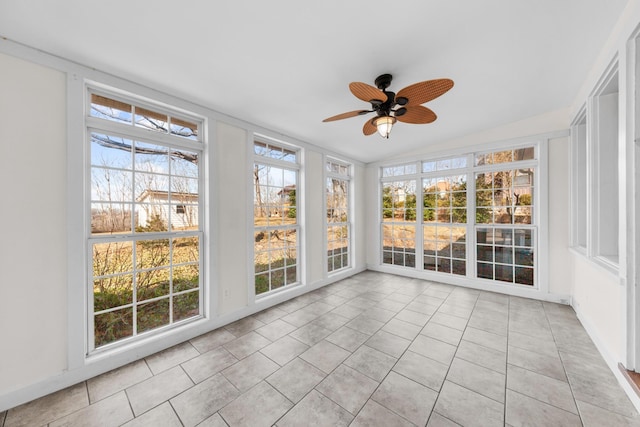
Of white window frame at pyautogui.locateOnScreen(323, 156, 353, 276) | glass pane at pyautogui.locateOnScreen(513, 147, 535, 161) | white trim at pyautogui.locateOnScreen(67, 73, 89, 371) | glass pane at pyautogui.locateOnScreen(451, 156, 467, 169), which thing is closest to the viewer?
white trim at pyautogui.locateOnScreen(67, 73, 89, 371)

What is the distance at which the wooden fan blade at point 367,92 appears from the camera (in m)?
1.89

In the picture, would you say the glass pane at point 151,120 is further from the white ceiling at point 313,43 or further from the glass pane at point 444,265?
the glass pane at point 444,265

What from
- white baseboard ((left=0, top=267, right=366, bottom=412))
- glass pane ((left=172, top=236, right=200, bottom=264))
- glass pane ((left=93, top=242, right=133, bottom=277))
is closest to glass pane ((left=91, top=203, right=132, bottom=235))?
glass pane ((left=93, top=242, right=133, bottom=277))

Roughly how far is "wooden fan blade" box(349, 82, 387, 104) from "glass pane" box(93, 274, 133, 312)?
2.82 metres

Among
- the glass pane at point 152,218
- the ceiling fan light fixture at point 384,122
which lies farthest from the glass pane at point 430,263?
the glass pane at point 152,218

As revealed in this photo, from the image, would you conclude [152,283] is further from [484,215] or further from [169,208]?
[484,215]

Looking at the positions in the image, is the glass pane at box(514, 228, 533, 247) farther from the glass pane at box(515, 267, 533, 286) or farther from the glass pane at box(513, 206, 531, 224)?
the glass pane at box(515, 267, 533, 286)

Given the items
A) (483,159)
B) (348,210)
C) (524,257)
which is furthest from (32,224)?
(524,257)

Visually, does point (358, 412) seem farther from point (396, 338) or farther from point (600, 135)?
point (600, 135)

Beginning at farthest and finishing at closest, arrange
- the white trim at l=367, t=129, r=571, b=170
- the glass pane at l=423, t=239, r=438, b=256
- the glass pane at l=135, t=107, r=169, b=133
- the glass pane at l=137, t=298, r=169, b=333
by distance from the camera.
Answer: the glass pane at l=423, t=239, r=438, b=256 < the white trim at l=367, t=129, r=571, b=170 < the glass pane at l=137, t=298, r=169, b=333 < the glass pane at l=135, t=107, r=169, b=133

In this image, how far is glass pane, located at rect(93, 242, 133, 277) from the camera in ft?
7.64

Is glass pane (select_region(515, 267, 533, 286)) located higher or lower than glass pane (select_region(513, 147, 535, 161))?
lower

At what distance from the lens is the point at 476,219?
4.48 meters

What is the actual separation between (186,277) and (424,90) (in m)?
3.16
